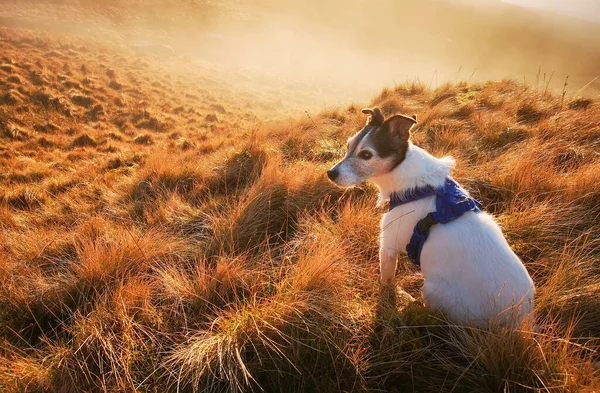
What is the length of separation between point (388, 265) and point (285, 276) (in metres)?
1.02

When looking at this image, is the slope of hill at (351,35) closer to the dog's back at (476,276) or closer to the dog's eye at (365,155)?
the dog's eye at (365,155)

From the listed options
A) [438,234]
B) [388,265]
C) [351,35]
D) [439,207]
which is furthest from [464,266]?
[351,35]

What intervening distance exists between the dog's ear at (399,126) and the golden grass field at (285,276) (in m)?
1.07

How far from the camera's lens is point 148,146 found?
1144 centimetres

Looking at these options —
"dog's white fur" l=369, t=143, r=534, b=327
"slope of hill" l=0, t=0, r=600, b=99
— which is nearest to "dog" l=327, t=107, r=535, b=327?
"dog's white fur" l=369, t=143, r=534, b=327

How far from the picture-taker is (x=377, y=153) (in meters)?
2.92

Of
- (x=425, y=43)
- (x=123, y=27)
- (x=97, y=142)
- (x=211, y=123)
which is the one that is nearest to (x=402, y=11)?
(x=425, y=43)

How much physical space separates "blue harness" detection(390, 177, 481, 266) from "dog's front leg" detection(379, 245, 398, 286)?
0.16 meters

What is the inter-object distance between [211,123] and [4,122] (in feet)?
28.8

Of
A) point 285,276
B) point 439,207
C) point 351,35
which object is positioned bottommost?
point 285,276

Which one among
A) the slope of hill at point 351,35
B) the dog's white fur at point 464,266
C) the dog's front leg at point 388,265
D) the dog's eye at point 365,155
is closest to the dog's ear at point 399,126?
the dog's eye at point 365,155

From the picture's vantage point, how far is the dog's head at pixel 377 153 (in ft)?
9.50

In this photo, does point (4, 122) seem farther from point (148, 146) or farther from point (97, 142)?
point (148, 146)

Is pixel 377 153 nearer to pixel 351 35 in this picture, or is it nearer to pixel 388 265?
pixel 388 265
